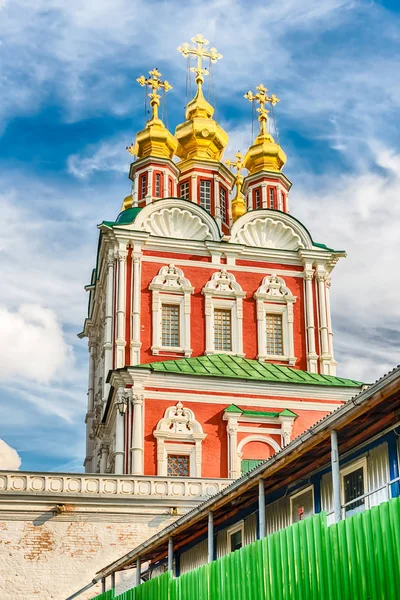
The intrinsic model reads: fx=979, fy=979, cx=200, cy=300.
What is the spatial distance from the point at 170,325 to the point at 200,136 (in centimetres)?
879

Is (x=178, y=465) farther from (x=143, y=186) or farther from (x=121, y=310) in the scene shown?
(x=143, y=186)

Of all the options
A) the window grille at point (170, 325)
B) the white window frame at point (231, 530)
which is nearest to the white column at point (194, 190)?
the window grille at point (170, 325)

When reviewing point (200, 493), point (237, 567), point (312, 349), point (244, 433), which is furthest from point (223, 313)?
point (237, 567)

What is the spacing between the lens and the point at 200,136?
35.8 m

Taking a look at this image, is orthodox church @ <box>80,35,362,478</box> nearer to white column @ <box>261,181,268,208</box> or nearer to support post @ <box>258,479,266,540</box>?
white column @ <box>261,181,268,208</box>

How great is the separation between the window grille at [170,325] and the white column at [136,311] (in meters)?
0.95

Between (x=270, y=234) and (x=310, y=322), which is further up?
(x=270, y=234)

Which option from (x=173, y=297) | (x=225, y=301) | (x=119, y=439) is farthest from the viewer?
Answer: (x=225, y=301)

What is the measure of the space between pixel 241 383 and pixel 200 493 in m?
6.12

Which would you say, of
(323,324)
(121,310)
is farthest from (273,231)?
(121,310)

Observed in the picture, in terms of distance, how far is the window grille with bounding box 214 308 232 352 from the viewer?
1206 inches

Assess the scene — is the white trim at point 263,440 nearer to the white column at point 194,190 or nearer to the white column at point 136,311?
the white column at point 136,311

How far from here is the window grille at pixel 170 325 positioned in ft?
98.8

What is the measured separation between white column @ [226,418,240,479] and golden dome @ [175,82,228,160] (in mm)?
12003
